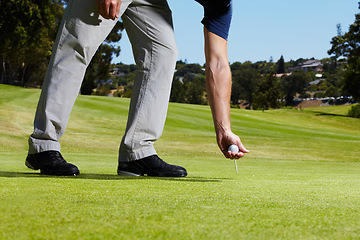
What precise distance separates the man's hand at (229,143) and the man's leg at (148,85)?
555 mm

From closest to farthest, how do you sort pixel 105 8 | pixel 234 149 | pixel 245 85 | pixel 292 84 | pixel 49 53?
pixel 234 149
pixel 105 8
pixel 49 53
pixel 245 85
pixel 292 84

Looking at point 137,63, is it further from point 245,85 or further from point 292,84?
point 292,84

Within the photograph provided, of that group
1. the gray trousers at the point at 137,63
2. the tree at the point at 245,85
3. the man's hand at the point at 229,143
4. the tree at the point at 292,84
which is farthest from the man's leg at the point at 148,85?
the tree at the point at 292,84

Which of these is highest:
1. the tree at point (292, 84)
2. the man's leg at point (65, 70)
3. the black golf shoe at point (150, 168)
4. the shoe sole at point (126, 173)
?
the tree at point (292, 84)

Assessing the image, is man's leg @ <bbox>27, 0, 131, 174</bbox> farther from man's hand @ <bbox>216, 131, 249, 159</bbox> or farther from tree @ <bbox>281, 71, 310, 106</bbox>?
tree @ <bbox>281, 71, 310, 106</bbox>

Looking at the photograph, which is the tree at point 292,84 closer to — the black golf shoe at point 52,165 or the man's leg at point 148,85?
the man's leg at point 148,85

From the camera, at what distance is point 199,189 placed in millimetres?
2369

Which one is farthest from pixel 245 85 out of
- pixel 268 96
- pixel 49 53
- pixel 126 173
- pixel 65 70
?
pixel 65 70

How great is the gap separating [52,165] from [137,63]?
3.49ft

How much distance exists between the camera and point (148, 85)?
3.50 m

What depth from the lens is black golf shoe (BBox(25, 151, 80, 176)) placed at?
Result: 10.2 feet

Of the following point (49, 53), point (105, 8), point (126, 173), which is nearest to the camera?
point (105, 8)

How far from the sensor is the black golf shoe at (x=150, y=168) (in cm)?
335

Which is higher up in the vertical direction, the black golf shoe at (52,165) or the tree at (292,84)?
the tree at (292,84)
